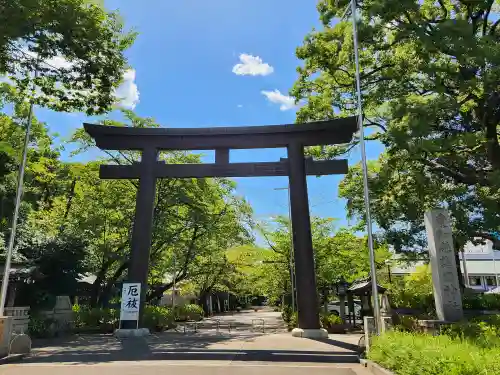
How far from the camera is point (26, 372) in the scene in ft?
29.1

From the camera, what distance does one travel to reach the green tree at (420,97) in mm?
11961

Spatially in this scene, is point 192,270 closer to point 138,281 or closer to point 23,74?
point 138,281

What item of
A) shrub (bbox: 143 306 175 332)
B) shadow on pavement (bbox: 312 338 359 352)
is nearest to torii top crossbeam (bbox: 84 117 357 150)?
shadow on pavement (bbox: 312 338 359 352)

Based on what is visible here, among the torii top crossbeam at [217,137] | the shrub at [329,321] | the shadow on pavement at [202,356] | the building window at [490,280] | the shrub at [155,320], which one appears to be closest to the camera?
the shadow on pavement at [202,356]

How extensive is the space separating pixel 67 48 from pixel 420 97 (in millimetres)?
11283

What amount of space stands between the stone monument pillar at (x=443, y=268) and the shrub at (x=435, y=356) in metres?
2.87

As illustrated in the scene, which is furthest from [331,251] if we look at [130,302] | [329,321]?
[130,302]

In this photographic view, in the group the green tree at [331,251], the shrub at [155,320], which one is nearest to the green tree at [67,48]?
the shrub at [155,320]

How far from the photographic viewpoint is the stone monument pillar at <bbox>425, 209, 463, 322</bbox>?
1059cm

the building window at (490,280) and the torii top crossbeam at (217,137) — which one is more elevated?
the torii top crossbeam at (217,137)

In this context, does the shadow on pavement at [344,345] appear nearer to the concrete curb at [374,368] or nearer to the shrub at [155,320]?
the concrete curb at [374,368]

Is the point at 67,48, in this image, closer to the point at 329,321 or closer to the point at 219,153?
the point at 219,153

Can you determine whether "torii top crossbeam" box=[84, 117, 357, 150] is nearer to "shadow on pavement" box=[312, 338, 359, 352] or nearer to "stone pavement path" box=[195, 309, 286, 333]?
"shadow on pavement" box=[312, 338, 359, 352]

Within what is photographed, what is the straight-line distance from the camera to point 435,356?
5965 mm
